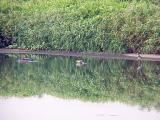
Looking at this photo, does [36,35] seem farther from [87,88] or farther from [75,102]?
[75,102]

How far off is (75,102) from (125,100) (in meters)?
1.84

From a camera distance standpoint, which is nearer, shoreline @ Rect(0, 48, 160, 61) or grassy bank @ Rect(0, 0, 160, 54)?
shoreline @ Rect(0, 48, 160, 61)

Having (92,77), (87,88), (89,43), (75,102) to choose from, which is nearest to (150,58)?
(89,43)

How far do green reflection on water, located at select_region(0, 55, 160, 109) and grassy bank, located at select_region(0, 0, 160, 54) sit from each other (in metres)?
3.08

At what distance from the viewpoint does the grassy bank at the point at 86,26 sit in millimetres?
40625

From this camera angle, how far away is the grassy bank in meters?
40.6

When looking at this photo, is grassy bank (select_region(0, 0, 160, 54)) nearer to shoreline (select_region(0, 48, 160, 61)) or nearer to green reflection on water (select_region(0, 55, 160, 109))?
shoreline (select_region(0, 48, 160, 61))

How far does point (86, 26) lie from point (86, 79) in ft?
34.0

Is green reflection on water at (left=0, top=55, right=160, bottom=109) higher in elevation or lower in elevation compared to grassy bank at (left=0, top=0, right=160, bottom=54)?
lower

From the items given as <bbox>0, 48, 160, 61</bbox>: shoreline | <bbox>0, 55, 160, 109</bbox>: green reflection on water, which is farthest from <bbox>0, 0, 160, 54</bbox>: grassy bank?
<bbox>0, 55, 160, 109</bbox>: green reflection on water

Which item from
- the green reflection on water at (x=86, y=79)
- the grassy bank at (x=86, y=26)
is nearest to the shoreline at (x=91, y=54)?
the grassy bank at (x=86, y=26)

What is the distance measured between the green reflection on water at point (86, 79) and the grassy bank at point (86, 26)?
308 centimetres

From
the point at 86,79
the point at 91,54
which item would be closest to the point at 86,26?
the point at 91,54

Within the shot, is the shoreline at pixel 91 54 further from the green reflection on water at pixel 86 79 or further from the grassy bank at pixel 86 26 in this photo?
the green reflection on water at pixel 86 79
